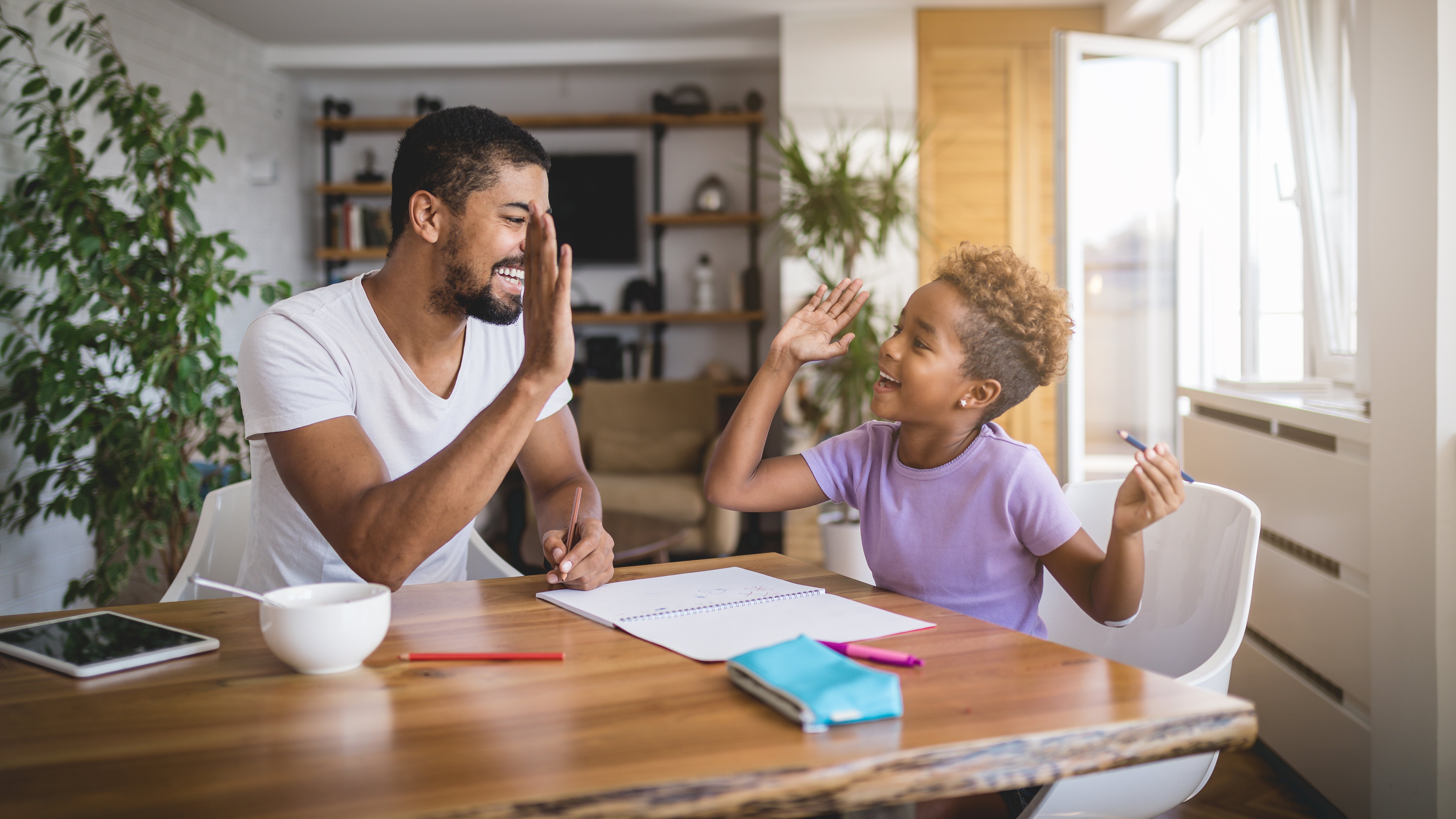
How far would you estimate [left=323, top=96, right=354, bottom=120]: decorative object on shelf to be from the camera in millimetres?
5449

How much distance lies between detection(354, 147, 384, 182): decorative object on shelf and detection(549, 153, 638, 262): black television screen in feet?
3.28

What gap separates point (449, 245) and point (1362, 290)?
1.93 m

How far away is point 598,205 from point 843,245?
2.18 m

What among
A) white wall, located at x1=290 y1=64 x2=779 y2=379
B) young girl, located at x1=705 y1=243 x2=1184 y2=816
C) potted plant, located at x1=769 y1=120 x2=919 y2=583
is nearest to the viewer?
young girl, located at x1=705 y1=243 x2=1184 y2=816

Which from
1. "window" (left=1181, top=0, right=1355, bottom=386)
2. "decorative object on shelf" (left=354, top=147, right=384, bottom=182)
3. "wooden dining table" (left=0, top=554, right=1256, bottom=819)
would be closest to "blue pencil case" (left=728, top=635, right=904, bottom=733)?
"wooden dining table" (left=0, top=554, right=1256, bottom=819)

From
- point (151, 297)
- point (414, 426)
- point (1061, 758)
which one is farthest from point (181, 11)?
point (1061, 758)

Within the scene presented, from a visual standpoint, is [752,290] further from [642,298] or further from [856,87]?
[856,87]

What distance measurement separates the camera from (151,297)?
279 cm

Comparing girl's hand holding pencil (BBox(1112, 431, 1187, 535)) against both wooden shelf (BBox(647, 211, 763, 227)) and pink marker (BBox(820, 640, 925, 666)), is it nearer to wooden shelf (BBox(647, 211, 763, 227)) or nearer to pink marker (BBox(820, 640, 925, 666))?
pink marker (BBox(820, 640, 925, 666))

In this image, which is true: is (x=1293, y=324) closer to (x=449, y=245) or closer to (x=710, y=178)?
(x=449, y=245)

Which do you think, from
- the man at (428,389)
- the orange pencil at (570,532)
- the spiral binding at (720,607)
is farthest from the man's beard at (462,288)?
the spiral binding at (720,607)

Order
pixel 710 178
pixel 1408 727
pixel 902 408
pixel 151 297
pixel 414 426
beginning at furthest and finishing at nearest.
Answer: pixel 710 178
pixel 151 297
pixel 1408 727
pixel 414 426
pixel 902 408

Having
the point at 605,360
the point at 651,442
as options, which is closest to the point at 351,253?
the point at 605,360

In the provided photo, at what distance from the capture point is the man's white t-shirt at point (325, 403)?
129 cm
